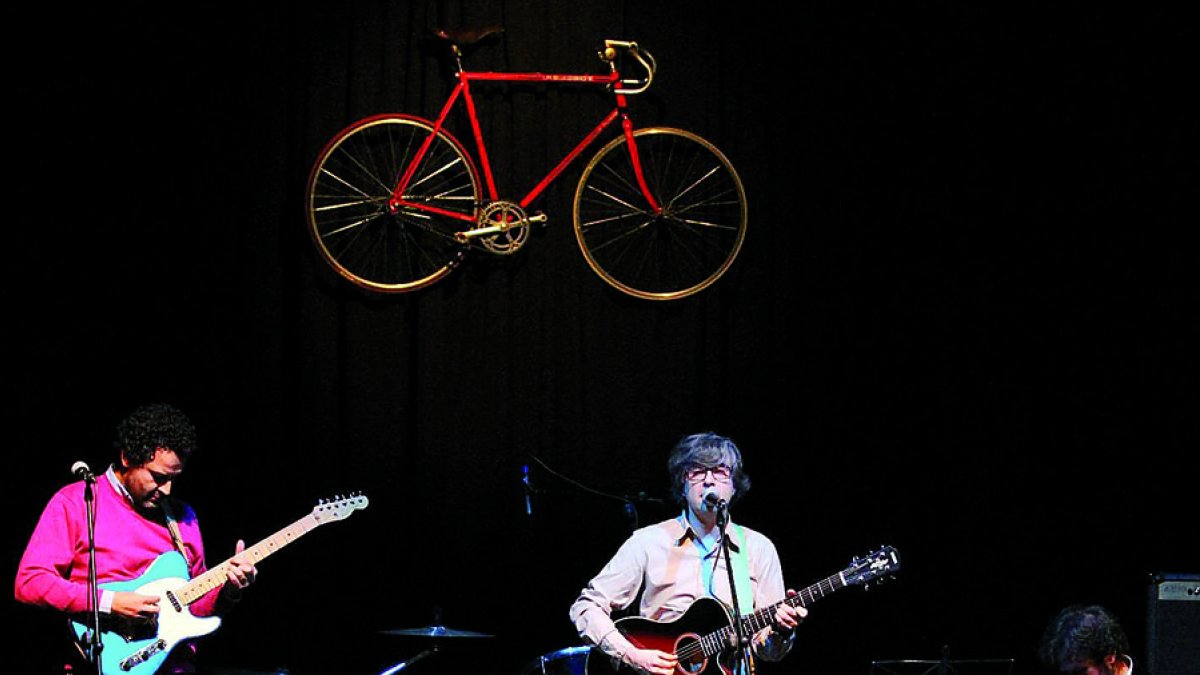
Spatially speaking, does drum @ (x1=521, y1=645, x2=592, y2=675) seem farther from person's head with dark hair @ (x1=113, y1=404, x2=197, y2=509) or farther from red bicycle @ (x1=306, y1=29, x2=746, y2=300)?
red bicycle @ (x1=306, y1=29, x2=746, y2=300)

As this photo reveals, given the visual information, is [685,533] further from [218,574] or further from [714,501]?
[218,574]

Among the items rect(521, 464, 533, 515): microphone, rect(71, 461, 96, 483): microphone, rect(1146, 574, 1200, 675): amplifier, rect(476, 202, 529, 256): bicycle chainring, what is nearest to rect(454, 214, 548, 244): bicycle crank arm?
rect(476, 202, 529, 256): bicycle chainring

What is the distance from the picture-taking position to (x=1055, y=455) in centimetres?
725

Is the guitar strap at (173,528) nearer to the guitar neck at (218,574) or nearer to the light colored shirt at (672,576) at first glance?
the guitar neck at (218,574)

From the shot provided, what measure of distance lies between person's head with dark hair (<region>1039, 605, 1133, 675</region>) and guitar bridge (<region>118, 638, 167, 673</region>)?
3357mm

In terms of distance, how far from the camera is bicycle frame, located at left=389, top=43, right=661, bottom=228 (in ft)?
21.9

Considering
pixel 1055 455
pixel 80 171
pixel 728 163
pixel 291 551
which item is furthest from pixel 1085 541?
pixel 80 171

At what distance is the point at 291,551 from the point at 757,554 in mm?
2246

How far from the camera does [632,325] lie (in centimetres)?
699

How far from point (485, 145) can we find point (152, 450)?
2.24m

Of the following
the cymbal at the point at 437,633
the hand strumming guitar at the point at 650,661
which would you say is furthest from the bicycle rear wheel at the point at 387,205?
the hand strumming guitar at the point at 650,661

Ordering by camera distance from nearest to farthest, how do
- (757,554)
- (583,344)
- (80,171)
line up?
(757,554)
(80,171)
(583,344)

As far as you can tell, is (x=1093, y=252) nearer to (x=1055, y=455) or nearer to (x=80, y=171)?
(x=1055, y=455)

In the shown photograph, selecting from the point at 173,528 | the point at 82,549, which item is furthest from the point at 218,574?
the point at 82,549
